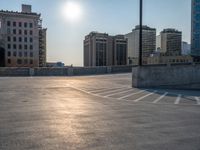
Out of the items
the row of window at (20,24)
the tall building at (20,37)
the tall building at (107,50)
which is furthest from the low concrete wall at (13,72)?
the tall building at (107,50)

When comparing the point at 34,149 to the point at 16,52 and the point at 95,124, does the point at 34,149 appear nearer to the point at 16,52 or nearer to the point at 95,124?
the point at 95,124

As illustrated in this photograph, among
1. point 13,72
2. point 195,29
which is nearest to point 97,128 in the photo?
point 13,72

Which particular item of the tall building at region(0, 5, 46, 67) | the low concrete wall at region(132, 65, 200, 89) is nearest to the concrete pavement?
the low concrete wall at region(132, 65, 200, 89)

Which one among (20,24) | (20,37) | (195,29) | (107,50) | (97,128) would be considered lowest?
(97,128)

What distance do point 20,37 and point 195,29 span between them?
7574cm

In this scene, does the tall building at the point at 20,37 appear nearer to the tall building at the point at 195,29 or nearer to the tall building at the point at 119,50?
the tall building at the point at 119,50

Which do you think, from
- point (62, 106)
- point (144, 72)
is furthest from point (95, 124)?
point (144, 72)

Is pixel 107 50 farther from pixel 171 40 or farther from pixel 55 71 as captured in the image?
pixel 55 71

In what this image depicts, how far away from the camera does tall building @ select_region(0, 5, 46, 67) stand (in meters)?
112

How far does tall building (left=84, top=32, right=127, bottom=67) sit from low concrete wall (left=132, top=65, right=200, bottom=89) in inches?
3827

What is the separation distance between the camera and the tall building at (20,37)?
111688 millimetres

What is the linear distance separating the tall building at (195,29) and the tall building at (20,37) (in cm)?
6995

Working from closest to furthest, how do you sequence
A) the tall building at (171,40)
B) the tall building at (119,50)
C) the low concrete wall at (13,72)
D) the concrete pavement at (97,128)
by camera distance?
the concrete pavement at (97,128) < the low concrete wall at (13,72) < the tall building at (119,50) < the tall building at (171,40)

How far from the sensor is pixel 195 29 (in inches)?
2212
